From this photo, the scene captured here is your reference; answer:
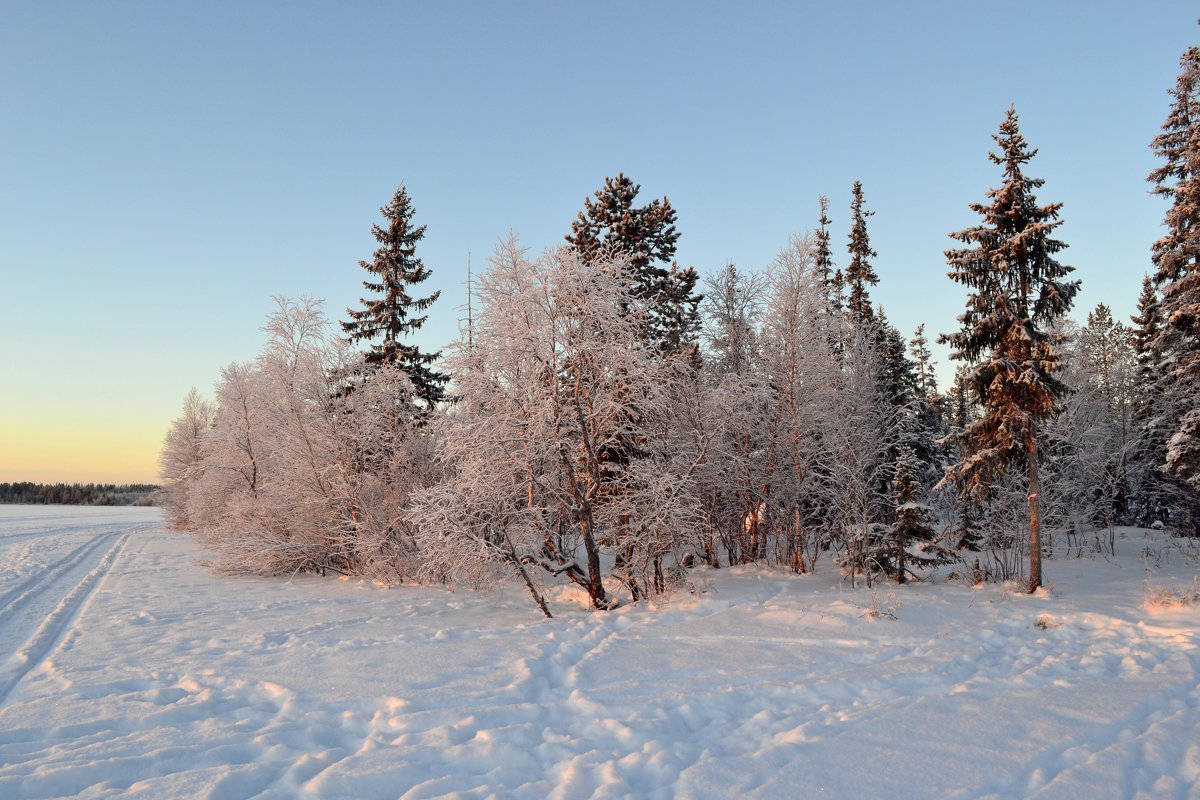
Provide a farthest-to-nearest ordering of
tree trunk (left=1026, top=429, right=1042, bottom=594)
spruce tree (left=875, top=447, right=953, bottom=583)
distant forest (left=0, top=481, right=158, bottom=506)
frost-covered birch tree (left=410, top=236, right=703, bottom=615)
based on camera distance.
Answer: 1. distant forest (left=0, top=481, right=158, bottom=506)
2. spruce tree (left=875, top=447, right=953, bottom=583)
3. tree trunk (left=1026, top=429, right=1042, bottom=594)
4. frost-covered birch tree (left=410, top=236, right=703, bottom=615)

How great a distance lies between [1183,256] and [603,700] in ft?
74.8

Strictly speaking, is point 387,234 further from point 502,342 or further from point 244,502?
point 502,342

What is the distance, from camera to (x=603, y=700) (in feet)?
25.4

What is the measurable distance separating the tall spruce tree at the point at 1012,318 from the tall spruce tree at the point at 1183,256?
472 centimetres

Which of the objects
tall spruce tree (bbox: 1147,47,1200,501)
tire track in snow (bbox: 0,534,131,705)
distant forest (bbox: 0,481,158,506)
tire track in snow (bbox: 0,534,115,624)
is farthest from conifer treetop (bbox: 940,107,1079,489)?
distant forest (bbox: 0,481,158,506)

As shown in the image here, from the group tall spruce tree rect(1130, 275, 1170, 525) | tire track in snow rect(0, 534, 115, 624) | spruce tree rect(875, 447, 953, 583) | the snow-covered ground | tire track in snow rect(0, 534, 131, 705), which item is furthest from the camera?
tall spruce tree rect(1130, 275, 1170, 525)

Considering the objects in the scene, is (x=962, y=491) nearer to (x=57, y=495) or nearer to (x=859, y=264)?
(x=859, y=264)

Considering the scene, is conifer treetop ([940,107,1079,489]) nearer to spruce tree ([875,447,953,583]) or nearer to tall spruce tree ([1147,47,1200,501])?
spruce tree ([875,447,953,583])

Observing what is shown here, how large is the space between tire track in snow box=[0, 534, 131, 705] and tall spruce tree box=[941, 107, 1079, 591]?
2051 cm

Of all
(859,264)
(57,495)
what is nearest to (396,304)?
(859,264)

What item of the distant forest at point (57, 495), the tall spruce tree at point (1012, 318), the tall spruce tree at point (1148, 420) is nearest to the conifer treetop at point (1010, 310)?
the tall spruce tree at point (1012, 318)

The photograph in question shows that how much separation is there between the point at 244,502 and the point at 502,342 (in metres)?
15.3

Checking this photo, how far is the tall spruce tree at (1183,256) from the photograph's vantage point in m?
18.6

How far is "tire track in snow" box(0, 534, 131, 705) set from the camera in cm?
879
